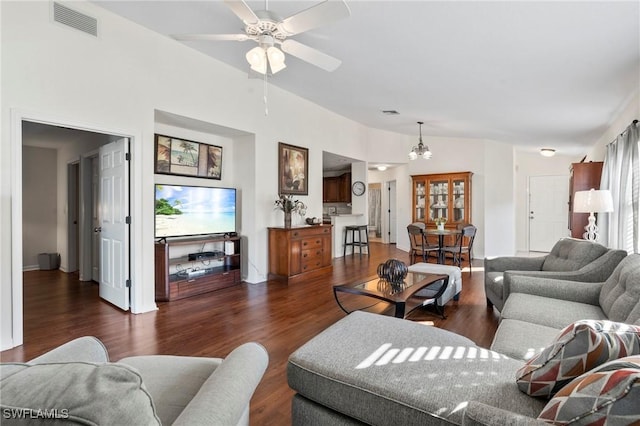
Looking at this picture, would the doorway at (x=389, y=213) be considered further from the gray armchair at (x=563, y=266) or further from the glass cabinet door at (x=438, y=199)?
the gray armchair at (x=563, y=266)

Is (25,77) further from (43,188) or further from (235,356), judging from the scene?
(43,188)

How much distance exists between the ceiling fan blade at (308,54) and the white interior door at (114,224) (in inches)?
84.5

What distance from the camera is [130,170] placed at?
3518 millimetres

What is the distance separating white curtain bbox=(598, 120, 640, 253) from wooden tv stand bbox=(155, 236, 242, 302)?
16.2 ft

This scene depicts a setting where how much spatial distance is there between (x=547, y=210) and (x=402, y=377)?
843 centimetres

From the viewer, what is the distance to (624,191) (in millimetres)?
3756

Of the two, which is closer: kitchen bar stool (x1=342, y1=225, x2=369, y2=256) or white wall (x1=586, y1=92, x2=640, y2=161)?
white wall (x1=586, y1=92, x2=640, y2=161)

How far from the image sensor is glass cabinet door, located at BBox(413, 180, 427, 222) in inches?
304

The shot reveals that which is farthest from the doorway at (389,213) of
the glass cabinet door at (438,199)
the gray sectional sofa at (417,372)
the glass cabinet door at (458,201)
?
the gray sectional sofa at (417,372)

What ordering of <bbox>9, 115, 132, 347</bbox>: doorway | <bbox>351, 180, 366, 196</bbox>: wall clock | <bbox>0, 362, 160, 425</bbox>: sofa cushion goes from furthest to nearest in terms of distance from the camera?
<bbox>351, 180, 366, 196</bbox>: wall clock → <bbox>9, 115, 132, 347</bbox>: doorway → <bbox>0, 362, 160, 425</bbox>: sofa cushion

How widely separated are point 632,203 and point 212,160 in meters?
5.40

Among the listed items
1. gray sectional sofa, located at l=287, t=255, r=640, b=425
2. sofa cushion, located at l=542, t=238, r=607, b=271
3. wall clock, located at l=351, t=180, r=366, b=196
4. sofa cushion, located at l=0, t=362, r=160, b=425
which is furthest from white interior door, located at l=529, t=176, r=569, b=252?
sofa cushion, located at l=0, t=362, r=160, b=425

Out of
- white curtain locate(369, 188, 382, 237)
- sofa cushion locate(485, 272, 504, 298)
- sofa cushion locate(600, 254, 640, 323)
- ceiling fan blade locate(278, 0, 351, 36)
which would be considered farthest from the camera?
white curtain locate(369, 188, 382, 237)

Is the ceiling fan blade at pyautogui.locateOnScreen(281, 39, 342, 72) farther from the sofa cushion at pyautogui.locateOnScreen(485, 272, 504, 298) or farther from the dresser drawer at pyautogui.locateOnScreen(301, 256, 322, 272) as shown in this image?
the dresser drawer at pyautogui.locateOnScreen(301, 256, 322, 272)
